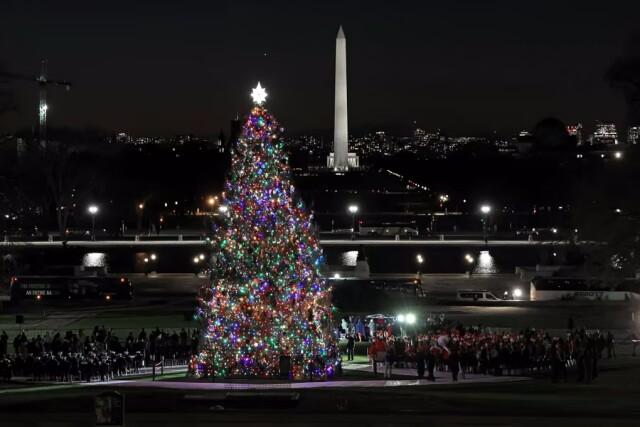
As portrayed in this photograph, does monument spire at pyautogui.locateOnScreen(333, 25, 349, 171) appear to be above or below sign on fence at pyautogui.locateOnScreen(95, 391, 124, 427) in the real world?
above

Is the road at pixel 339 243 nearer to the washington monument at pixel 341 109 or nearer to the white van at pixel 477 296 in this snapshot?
the white van at pixel 477 296

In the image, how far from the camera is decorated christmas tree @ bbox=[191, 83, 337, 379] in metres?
23.5

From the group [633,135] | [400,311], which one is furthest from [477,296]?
[633,135]

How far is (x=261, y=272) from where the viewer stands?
2355cm

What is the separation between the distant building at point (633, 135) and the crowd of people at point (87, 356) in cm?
1241

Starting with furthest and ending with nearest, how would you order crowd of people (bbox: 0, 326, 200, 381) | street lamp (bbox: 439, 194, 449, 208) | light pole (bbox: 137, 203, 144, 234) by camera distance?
street lamp (bbox: 439, 194, 449, 208) → light pole (bbox: 137, 203, 144, 234) → crowd of people (bbox: 0, 326, 200, 381)

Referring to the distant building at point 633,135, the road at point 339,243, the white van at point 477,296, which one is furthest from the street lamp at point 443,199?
the distant building at point 633,135

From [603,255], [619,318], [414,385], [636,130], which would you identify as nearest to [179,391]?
[414,385]

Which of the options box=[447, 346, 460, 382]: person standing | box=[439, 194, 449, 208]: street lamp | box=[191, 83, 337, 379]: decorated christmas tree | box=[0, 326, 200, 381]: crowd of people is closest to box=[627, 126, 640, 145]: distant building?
box=[447, 346, 460, 382]: person standing

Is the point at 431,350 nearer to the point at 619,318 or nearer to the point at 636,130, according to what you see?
the point at 636,130

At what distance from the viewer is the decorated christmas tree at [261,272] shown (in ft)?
77.2

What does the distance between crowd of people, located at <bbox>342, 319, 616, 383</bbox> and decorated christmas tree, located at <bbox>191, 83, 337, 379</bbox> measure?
2682 mm

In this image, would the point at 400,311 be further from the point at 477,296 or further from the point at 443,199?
the point at 443,199

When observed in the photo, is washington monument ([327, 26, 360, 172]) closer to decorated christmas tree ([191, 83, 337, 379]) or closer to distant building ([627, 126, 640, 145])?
distant building ([627, 126, 640, 145])
